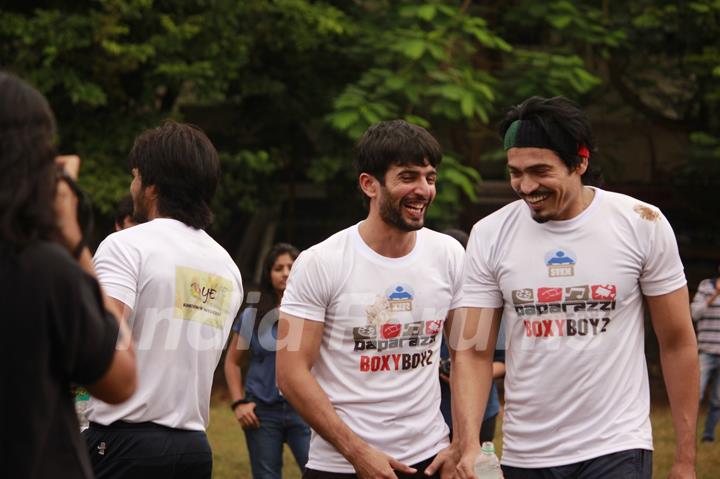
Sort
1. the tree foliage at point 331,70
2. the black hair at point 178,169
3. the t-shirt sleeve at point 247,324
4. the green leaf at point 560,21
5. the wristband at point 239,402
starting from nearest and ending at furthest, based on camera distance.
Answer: the black hair at point 178,169 → the wristband at point 239,402 → the t-shirt sleeve at point 247,324 → the tree foliage at point 331,70 → the green leaf at point 560,21

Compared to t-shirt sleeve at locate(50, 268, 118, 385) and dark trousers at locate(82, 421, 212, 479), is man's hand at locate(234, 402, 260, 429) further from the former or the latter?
t-shirt sleeve at locate(50, 268, 118, 385)

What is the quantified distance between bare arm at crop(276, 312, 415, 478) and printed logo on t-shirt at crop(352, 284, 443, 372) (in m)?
0.22

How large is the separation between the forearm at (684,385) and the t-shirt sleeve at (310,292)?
1481 millimetres

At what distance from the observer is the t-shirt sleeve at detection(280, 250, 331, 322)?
18.1 ft

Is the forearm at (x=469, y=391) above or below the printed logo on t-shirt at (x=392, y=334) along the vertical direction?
below

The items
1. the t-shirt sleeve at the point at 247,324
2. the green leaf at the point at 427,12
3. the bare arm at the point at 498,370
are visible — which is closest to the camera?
the bare arm at the point at 498,370

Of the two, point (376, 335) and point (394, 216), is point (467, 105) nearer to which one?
point (394, 216)

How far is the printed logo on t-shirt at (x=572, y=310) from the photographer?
5270 mm

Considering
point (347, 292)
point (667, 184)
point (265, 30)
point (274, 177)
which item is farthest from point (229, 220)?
point (347, 292)

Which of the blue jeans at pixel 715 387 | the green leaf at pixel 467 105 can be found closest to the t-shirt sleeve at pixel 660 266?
the blue jeans at pixel 715 387

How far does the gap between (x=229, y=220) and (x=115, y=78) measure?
9.27 ft

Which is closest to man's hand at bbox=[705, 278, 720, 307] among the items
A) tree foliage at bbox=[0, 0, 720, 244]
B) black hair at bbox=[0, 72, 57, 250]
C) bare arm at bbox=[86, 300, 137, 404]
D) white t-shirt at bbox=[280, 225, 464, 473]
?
tree foliage at bbox=[0, 0, 720, 244]

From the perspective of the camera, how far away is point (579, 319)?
5.27m

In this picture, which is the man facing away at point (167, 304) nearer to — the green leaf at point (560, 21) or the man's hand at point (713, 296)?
the man's hand at point (713, 296)
